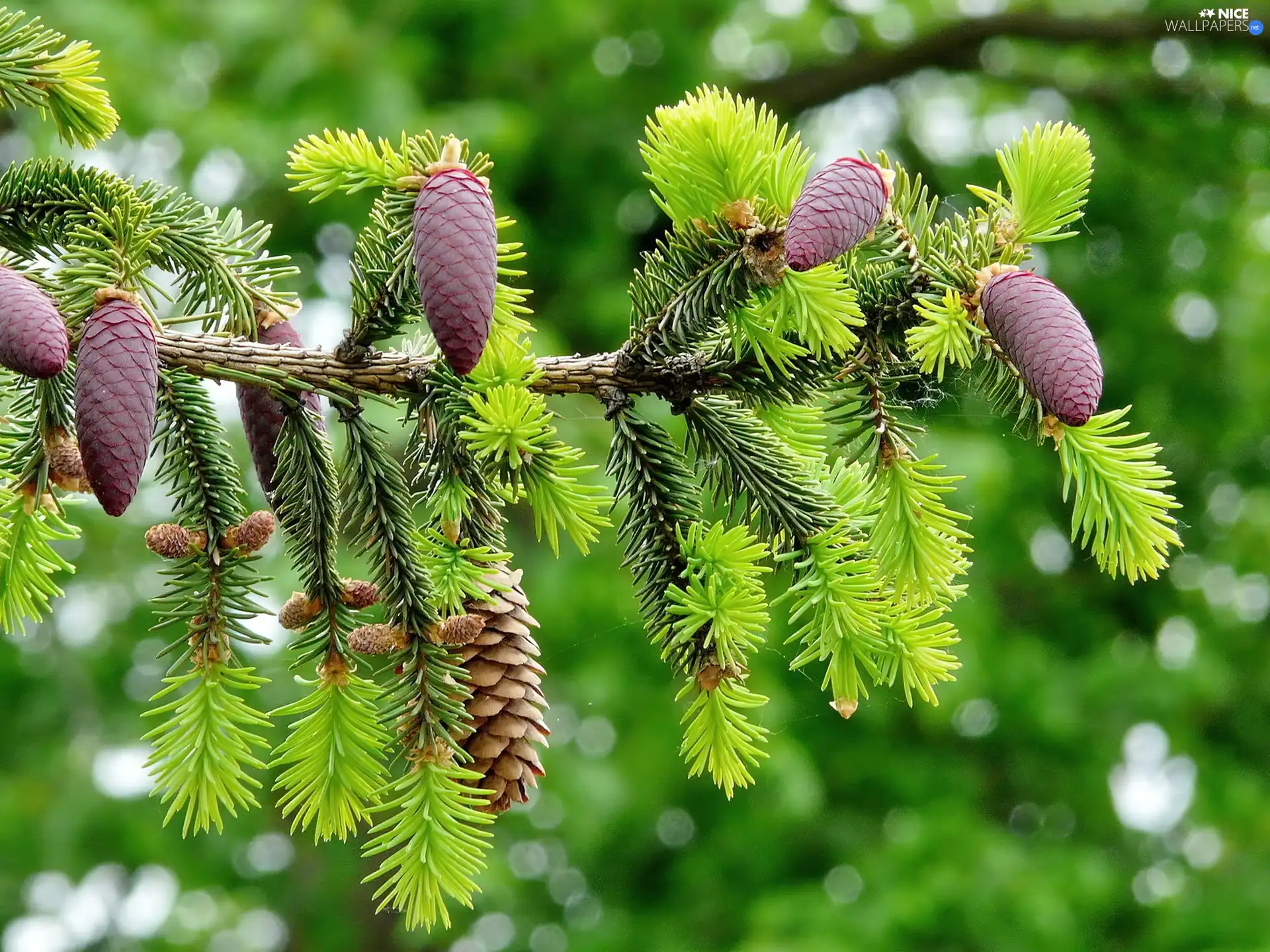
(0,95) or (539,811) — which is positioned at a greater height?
(0,95)

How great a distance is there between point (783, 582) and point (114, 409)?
3.78m

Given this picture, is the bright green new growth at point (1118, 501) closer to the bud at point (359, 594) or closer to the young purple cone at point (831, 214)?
the young purple cone at point (831, 214)

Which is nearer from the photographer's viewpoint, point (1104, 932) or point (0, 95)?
point (0, 95)

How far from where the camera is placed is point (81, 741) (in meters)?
3.87

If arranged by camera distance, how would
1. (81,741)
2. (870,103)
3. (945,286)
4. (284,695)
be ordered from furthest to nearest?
1. (870,103)
2. (81,741)
3. (284,695)
4. (945,286)

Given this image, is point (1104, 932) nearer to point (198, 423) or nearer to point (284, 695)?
point (284, 695)

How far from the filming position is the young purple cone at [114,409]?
Answer: 0.57m

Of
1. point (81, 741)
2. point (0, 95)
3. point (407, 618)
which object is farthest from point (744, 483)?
point (81, 741)

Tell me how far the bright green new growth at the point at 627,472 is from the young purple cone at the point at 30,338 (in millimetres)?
86

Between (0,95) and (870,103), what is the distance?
483 centimetres

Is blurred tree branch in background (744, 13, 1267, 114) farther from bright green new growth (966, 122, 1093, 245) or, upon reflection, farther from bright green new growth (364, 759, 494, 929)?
bright green new growth (364, 759, 494, 929)

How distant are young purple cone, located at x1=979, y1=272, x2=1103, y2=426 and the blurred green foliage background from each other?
254 cm

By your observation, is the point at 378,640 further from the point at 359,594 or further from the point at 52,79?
the point at 52,79

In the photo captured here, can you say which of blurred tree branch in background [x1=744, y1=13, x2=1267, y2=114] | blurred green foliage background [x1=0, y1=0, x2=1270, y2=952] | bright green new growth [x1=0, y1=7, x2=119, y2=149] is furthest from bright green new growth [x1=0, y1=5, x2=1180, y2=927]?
blurred tree branch in background [x1=744, y1=13, x2=1267, y2=114]
